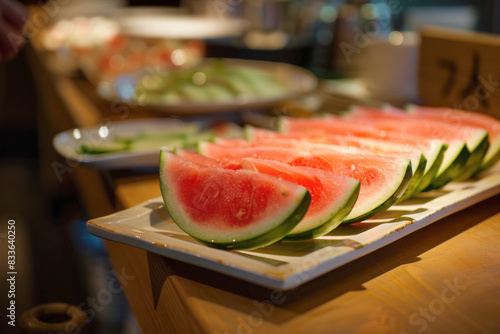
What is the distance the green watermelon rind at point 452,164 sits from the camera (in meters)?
0.93

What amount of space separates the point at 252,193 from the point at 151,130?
0.85 m

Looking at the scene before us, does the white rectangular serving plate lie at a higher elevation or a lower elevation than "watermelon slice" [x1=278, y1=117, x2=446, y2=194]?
lower

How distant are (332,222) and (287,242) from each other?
78 millimetres

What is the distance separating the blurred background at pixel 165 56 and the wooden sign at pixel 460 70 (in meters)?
0.23

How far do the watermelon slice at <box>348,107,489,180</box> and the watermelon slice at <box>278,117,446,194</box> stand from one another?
56mm

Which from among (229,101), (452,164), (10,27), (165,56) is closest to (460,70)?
(452,164)

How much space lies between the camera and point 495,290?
0.69 m

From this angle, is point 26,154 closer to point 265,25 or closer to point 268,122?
point 265,25

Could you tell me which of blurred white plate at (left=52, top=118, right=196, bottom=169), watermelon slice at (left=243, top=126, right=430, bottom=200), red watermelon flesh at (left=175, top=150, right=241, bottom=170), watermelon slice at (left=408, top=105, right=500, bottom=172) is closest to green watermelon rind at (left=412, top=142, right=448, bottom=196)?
watermelon slice at (left=243, top=126, right=430, bottom=200)

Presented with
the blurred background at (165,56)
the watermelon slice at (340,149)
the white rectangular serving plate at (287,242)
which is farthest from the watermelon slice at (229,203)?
the blurred background at (165,56)

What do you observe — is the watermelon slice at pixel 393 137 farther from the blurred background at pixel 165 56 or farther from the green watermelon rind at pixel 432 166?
the blurred background at pixel 165 56

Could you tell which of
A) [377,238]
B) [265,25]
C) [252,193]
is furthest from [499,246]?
[265,25]

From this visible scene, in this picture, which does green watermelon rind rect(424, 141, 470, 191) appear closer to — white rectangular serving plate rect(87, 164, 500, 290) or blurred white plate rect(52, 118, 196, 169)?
white rectangular serving plate rect(87, 164, 500, 290)

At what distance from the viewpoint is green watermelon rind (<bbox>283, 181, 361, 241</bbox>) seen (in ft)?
2.35
